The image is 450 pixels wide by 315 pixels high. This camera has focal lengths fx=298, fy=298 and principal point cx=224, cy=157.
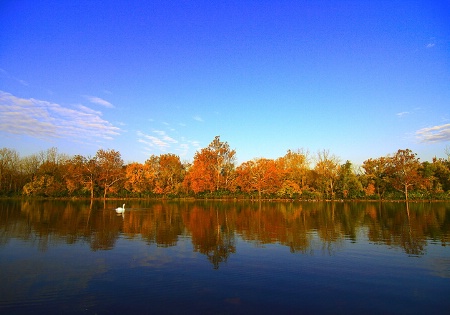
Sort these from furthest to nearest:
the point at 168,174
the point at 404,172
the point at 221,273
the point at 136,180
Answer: the point at 168,174 < the point at 136,180 < the point at 404,172 < the point at 221,273

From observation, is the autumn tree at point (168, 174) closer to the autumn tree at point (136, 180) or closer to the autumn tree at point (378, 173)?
the autumn tree at point (136, 180)

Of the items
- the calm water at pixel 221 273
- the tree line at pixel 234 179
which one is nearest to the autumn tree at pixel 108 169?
the tree line at pixel 234 179

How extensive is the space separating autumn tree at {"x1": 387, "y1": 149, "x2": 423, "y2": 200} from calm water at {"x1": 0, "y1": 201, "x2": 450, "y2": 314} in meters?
39.1

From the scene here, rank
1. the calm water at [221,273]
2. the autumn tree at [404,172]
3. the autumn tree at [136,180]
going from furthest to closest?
the autumn tree at [136,180], the autumn tree at [404,172], the calm water at [221,273]

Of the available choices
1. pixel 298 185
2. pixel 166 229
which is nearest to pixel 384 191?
pixel 298 185

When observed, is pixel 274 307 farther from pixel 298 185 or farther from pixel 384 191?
pixel 384 191

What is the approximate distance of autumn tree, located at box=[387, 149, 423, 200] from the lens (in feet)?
164

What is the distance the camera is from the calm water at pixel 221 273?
22.7 feet

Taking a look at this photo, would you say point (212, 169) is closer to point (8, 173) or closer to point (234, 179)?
point (234, 179)

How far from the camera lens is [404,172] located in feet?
168

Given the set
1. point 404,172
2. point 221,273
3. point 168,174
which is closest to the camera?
point 221,273

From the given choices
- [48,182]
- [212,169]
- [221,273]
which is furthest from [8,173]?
[221,273]

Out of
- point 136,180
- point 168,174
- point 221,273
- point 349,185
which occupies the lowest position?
point 221,273

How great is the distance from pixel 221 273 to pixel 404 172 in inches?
2050
